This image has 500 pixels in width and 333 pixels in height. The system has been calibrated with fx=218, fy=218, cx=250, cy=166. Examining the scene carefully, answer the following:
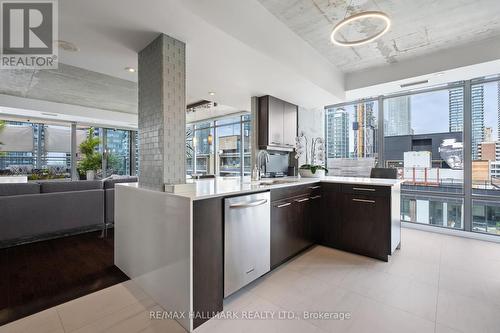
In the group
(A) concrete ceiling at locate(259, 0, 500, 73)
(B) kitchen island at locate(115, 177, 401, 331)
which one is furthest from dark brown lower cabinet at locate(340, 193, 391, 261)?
(A) concrete ceiling at locate(259, 0, 500, 73)

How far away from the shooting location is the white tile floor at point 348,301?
5.28 feet

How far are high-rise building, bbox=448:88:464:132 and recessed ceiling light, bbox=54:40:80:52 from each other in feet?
18.0

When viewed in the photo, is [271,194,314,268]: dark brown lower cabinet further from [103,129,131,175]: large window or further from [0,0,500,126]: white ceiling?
[103,129,131,175]: large window

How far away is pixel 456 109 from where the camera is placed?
3.79 m

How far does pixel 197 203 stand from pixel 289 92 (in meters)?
2.66

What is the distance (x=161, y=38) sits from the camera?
1932 millimetres

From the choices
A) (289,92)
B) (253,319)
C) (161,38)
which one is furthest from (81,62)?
(253,319)

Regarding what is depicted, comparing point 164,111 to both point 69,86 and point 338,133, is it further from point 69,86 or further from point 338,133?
point 338,133

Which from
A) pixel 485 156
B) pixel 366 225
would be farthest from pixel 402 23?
pixel 485 156

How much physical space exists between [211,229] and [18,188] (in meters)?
3.73

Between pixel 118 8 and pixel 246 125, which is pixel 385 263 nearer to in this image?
pixel 118 8


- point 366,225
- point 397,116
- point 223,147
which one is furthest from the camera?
point 223,147

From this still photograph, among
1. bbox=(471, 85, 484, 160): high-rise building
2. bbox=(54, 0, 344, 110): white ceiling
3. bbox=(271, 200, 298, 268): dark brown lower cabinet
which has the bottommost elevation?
bbox=(271, 200, 298, 268): dark brown lower cabinet

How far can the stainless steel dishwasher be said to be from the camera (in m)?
1.82
